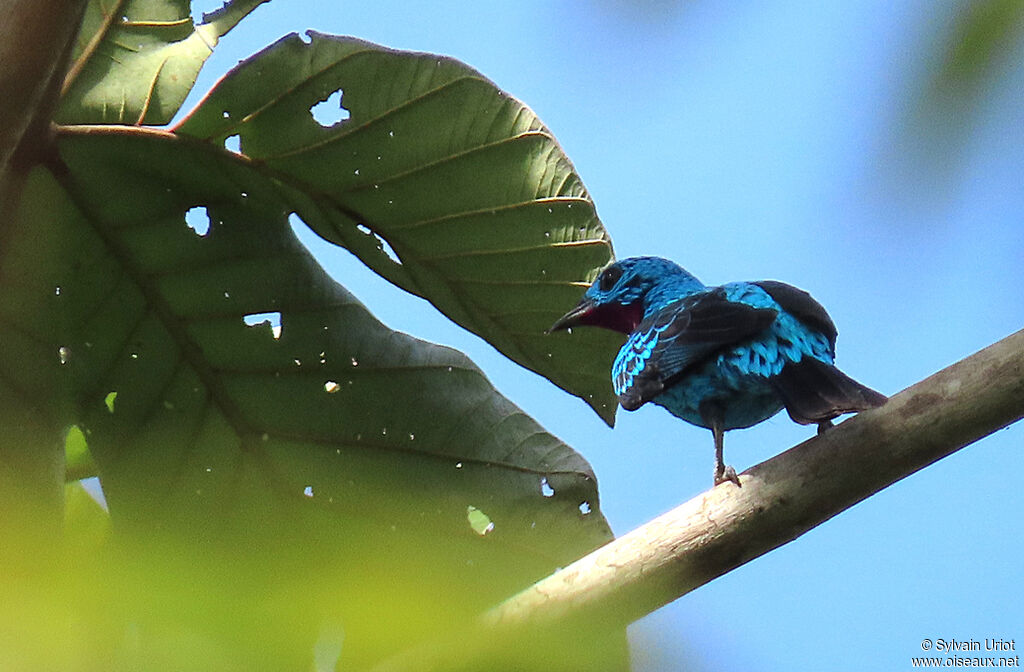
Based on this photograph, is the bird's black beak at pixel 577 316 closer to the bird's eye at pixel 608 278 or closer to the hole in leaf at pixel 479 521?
the bird's eye at pixel 608 278

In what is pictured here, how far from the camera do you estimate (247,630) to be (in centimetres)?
52

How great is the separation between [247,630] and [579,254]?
229 centimetres

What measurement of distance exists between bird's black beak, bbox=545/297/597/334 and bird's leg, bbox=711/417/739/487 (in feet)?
1.61

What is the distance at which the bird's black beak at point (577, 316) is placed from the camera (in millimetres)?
2775

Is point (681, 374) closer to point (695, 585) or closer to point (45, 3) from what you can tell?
point (695, 585)

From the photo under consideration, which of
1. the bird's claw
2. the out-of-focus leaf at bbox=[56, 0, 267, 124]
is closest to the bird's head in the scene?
the bird's claw

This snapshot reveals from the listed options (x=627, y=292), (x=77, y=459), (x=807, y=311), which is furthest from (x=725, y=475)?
(x=77, y=459)

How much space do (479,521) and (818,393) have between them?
3.17 ft

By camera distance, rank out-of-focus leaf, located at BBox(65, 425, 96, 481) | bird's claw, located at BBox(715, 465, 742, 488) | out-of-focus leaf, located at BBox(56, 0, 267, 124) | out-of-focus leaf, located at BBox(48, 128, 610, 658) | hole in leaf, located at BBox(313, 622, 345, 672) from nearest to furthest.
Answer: hole in leaf, located at BBox(313, 622, 345, 672) < bird's claw, located at BBox(715, 465, 742, 488) < out-of-focus leaf, located at BBox(56, 0, 267, 124) < out-of-focus leaf, located at BBox(48, 128, 610, 658) < out-of-focus leaf, located at BBox(65, 425, 96, 481)

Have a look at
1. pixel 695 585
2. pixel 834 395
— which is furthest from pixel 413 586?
pixel 834 395

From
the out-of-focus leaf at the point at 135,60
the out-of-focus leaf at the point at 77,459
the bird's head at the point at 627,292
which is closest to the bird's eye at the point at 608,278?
the bird's head at the point at 627,292

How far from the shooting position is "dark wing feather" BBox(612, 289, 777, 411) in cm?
232

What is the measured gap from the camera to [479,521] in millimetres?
2727

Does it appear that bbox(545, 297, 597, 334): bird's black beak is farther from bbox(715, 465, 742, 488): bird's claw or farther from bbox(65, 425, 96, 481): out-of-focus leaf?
bbox(65, 425, 96, 481): out-of-focus leaf
